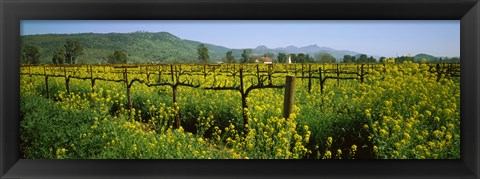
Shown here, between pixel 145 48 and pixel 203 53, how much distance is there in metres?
0.40

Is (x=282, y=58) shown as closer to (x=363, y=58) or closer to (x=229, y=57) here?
(x=229, y=57)

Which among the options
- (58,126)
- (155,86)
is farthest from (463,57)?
(58,126)

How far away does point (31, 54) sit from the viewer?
10.1ft

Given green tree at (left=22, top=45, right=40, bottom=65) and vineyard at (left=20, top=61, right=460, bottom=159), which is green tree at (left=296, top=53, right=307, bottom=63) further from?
green tree at (left=22, top=45, right=40, bottom=65)

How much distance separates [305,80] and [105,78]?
1360 mm

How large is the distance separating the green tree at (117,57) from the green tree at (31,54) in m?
0.45

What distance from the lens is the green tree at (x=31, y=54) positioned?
9.99ft

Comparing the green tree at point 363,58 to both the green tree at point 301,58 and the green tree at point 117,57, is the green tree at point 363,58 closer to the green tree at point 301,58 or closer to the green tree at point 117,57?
the green tree at point 301,58

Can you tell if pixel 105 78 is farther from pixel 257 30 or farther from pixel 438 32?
pixel 438 32

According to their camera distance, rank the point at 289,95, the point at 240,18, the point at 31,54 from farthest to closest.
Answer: the point at 289,95 → the point at 31,54 → the point at 240,18

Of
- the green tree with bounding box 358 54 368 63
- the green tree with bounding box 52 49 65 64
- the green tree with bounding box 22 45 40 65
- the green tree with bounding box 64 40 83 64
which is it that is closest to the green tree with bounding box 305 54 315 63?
the green tree with bounding box 358 54 368 63

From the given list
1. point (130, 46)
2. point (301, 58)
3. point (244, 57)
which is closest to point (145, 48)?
point (130, 46)
